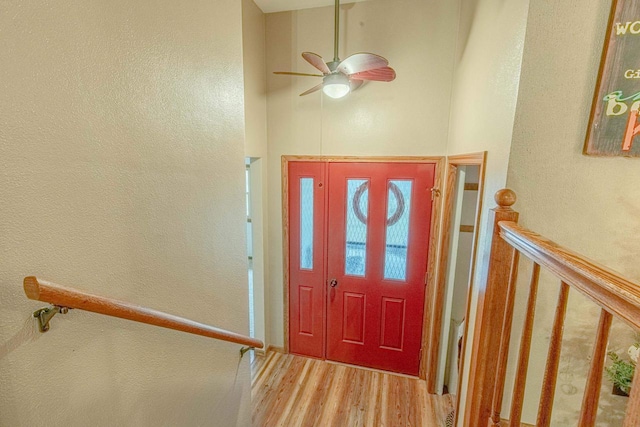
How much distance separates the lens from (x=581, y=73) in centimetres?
117

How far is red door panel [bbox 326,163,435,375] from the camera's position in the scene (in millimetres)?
2748

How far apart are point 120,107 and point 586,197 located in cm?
175

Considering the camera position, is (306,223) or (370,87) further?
(306,223)

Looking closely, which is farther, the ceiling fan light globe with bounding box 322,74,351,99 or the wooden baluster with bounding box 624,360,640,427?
the ceiling fan light globe with bounding box 322,74,351,99

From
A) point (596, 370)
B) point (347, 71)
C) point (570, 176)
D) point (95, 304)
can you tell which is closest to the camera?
point (596, 370)

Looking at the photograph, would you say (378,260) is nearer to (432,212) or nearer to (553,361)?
(432,212)

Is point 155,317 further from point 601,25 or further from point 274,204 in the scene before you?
point 274,204

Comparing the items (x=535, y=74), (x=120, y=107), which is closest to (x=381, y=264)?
(x=535, y=74)

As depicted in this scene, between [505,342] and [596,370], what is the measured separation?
17.3 inches

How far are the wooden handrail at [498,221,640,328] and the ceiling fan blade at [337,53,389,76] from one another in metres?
1.38

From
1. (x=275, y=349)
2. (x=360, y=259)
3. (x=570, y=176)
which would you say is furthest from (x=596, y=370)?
(x=275, y=349)

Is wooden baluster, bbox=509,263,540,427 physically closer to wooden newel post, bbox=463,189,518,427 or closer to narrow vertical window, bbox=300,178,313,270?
wooden newel post, bbox=463,189,518,427

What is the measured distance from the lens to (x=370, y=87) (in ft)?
8.65

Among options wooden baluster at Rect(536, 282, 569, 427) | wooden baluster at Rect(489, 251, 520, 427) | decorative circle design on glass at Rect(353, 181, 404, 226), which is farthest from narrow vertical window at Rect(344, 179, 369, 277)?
wooden baluster at Rect(536, 282, 569, 427)
